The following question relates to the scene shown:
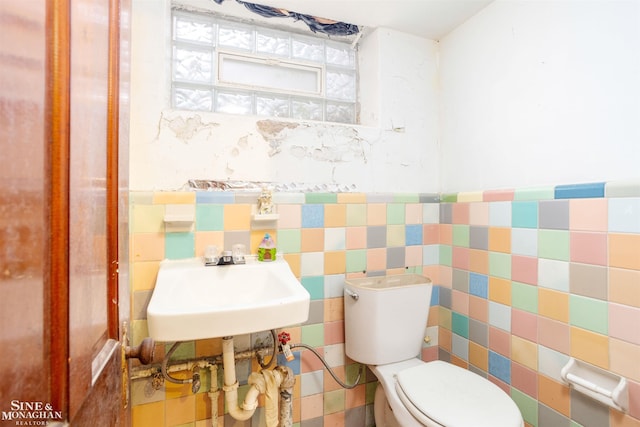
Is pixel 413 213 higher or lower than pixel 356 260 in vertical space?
higher

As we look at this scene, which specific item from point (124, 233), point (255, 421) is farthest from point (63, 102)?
point (255, 421)

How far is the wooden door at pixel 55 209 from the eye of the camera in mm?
241

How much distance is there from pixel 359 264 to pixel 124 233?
107 centimetres

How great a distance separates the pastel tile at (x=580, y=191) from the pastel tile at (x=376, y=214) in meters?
0.68

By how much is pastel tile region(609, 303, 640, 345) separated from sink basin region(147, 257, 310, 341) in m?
0.95

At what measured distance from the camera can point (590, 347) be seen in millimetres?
995

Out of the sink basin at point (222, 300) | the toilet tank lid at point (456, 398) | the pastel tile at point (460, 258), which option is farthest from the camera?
the pastel tile at point (460, 258)

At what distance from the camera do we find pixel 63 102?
30 centimetres

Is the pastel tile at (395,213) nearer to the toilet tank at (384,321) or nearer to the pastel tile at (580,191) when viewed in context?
the toilet tank at (384,321)

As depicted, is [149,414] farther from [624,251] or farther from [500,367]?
[624,251]

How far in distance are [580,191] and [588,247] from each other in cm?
19

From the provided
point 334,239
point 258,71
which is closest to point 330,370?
point 334,239

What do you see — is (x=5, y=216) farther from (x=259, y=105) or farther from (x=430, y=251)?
(x=430, y=251)

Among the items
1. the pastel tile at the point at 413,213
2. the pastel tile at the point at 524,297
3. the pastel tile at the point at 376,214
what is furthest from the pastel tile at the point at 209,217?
the pastel tile at the point at 524,297
